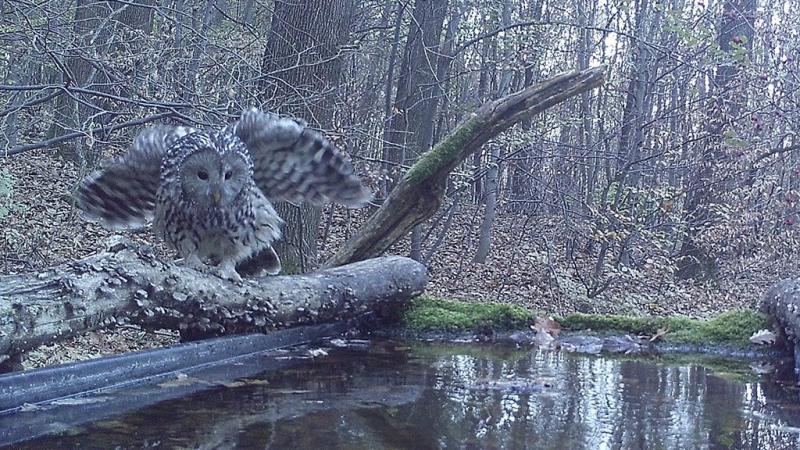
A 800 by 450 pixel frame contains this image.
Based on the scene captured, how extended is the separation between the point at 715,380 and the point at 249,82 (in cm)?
494

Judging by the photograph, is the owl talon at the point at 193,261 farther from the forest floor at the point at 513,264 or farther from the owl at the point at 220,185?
the forest floor at the point at 513,264

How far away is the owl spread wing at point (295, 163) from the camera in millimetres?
4934

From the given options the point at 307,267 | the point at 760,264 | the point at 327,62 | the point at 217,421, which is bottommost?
the point at 217,421

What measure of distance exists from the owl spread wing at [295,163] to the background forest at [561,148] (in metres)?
2.94

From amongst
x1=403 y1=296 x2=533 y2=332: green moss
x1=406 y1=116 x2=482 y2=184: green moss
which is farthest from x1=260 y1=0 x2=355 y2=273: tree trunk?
x1=403 y1=296 x2=533 y2=332: green moss

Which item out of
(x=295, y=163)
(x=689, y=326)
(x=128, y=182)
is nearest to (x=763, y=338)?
(x=689, y=326)

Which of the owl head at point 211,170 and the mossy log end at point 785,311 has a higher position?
the owl head at point 211,170

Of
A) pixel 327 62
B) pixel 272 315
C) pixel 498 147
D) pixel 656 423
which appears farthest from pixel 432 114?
pixel 656 423

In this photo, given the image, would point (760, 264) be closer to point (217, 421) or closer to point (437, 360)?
point (437, 360)

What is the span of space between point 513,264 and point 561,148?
2064 mm

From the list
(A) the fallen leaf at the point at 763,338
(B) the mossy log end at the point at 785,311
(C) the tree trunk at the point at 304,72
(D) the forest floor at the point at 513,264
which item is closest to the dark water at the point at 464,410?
(B) the mossy log end at the point at 785,311

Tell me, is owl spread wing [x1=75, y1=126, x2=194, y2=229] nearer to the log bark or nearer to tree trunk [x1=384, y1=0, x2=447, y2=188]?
the log bark

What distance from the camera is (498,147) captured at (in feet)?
37.7

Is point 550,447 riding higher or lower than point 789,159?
lower
